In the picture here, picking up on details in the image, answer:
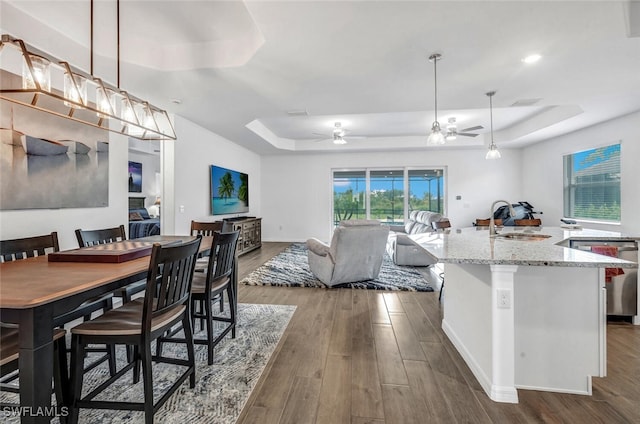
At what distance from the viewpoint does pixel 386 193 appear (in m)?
7.82

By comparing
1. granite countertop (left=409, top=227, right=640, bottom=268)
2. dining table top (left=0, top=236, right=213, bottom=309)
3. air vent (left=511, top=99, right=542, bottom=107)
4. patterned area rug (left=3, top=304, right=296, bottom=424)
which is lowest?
patterned area rug (left=3, top=304, right=296, bottom=424)

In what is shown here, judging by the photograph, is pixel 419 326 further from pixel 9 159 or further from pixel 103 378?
pixel 9 159

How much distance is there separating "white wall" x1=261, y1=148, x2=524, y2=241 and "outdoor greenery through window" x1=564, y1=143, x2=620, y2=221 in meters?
1.60

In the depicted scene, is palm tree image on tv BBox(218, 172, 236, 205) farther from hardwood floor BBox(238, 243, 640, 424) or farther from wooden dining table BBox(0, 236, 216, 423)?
wooden dining table BBox(0, 236, 216, 423)

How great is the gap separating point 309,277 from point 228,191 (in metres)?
2.81

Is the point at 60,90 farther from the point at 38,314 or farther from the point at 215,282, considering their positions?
the point at 38,314

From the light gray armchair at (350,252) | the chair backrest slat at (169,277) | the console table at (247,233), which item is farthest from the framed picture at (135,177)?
the chair backrest slat at (169,277)

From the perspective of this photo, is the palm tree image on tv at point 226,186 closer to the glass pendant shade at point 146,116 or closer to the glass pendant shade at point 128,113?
the glass pendant shade at point 146,116

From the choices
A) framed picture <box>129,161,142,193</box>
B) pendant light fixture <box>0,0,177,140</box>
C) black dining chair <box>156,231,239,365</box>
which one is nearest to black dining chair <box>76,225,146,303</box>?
black dining chair <box>156,231,239,365</box>

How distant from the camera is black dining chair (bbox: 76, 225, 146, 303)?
7.06 ft

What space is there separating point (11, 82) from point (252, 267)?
364 cm

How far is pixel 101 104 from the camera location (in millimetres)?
1907

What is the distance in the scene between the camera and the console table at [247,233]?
5809 mm

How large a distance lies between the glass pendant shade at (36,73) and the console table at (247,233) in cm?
413
